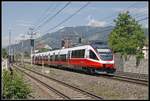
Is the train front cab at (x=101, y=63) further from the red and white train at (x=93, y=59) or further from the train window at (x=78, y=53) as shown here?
the train window at (x=78, y=53)

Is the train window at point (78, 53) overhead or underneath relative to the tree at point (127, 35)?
underneath

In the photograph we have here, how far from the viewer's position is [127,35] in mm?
74375

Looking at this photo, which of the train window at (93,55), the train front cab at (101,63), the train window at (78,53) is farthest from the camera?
the train window at (78,53)

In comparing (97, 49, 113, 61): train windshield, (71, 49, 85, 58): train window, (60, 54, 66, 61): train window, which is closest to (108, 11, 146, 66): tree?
(60, 54, 66, 61): train window

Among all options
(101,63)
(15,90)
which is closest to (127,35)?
(101,63)

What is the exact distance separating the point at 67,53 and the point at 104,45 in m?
12.7

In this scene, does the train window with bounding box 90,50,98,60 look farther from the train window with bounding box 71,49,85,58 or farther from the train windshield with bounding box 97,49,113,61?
the train window with bounding box 71,49,85,58

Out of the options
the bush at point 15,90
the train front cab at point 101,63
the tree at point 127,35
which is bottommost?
the bush at point 15,90

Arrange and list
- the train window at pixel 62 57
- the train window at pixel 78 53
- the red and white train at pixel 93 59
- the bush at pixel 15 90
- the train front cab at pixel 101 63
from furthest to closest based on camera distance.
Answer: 1. the train window at pixel 62 57
2. the train window at pixel 78 53
3. the red and white train at pixel 93 59
4. the train front cab at pixel 101 63
5. the bush at pixel 15 90

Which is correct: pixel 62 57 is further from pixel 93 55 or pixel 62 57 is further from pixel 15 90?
pixel 15 90

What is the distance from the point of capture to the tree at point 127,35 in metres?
69.2

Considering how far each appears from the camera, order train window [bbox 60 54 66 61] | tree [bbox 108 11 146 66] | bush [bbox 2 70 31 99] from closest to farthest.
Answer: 1. bush [bbox 2 70 31 99]
2. train window [bbox 60 54 66 61]
3. tree [bbox 108 11 146 66]

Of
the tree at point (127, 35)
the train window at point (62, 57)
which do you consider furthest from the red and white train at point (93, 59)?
the tree at point (127, 35)

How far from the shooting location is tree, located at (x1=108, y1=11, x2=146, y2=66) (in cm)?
6925
